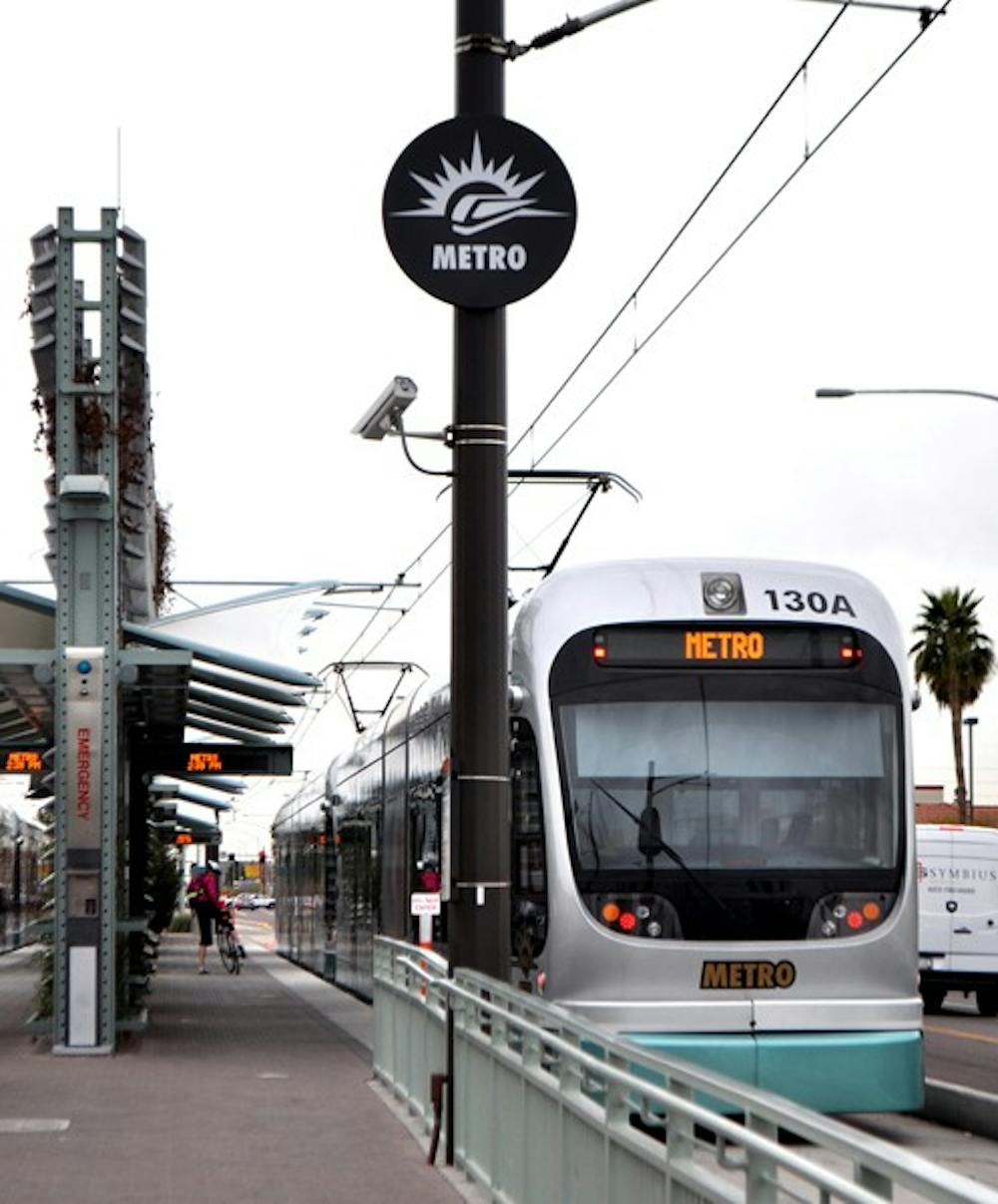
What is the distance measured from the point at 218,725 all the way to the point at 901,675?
549 inches

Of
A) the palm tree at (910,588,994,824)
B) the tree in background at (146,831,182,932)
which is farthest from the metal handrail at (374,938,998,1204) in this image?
the palm tree at (910,588,994,824)

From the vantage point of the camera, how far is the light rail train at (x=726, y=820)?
13.7 m

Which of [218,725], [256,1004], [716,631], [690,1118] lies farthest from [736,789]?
[256,1004]

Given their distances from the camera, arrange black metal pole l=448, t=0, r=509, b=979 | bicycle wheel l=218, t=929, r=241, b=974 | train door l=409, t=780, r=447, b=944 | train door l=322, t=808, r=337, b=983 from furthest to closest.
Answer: bicycle wheel l=218, t=929, r=241, b=974, train door l=322, t=808, r=337, b=983, train door l=409, t=780, r=447, b=944, black metal pole l=448, t=0, r=509, b=979

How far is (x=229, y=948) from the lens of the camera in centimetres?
4094

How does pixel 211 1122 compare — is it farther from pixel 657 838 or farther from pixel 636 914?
pixel 657 838

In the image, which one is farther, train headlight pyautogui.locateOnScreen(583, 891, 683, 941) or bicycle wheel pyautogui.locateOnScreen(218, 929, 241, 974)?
bicycle wheel pyautogui.locateOnScreen(218, 929, 241, 974)

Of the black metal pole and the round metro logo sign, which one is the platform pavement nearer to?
the black metal pole

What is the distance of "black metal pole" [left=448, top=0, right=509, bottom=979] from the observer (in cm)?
1241

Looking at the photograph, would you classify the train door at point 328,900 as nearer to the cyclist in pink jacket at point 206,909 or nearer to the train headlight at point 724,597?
the cyclist in pink jacket at point 206,909

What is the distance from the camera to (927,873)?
99.7 feet

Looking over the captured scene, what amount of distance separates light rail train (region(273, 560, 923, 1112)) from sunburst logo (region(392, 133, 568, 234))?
283 cm

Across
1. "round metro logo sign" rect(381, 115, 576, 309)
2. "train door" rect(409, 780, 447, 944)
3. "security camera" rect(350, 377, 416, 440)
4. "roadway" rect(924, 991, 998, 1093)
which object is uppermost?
"round metro logo sign" rect(381, 115, 576, 309)

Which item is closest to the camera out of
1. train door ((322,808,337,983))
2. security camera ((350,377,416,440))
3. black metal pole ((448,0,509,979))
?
black metal pole ((448,0,509,979))
